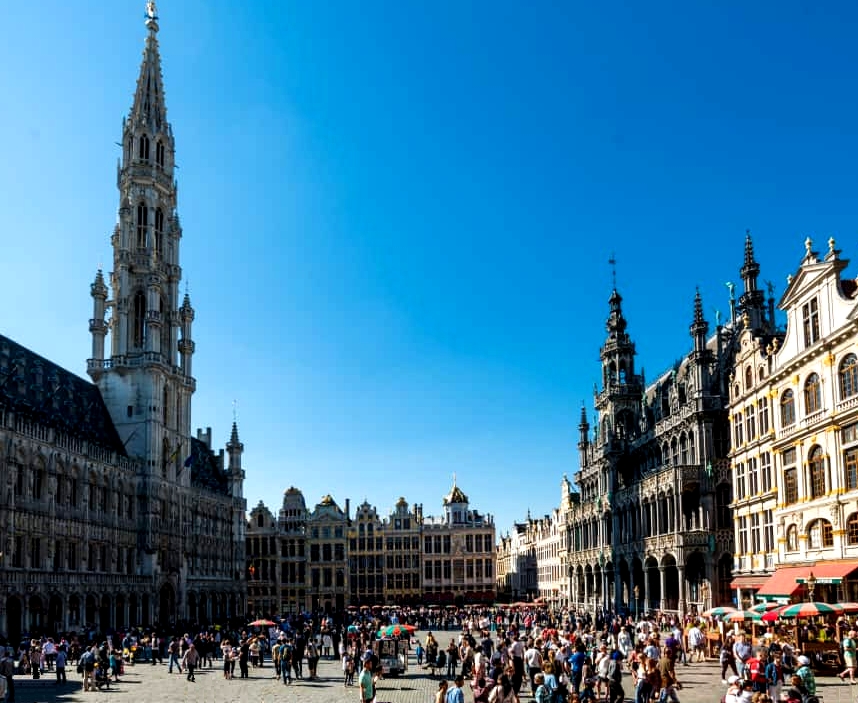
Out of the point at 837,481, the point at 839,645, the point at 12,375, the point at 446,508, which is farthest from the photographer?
the point at 446,508

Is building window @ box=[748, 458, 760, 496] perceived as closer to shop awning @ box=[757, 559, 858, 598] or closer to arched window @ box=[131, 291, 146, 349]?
shop awning @ box=[757, 559, 858, 598]

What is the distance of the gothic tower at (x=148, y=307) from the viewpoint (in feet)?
253

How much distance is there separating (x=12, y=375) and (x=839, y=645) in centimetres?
5282

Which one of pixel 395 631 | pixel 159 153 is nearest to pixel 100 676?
pixel 395 631

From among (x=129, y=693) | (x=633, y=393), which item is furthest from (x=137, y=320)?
(x=129, y=693)

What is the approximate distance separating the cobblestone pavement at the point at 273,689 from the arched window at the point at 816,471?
846cm

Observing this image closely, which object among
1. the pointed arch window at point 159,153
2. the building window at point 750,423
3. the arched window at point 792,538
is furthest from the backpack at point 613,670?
the pointed arch window at point 159,153

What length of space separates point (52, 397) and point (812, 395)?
169ft

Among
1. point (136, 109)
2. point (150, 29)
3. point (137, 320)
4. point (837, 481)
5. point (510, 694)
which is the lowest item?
point (510, 694)

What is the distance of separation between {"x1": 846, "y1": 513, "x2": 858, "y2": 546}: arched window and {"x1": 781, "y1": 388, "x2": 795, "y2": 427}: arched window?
21.0ft

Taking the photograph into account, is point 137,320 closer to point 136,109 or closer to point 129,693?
point 136,109

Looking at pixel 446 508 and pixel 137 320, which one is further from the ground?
pixel 137 320

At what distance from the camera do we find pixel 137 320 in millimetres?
80188

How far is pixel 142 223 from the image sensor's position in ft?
269
